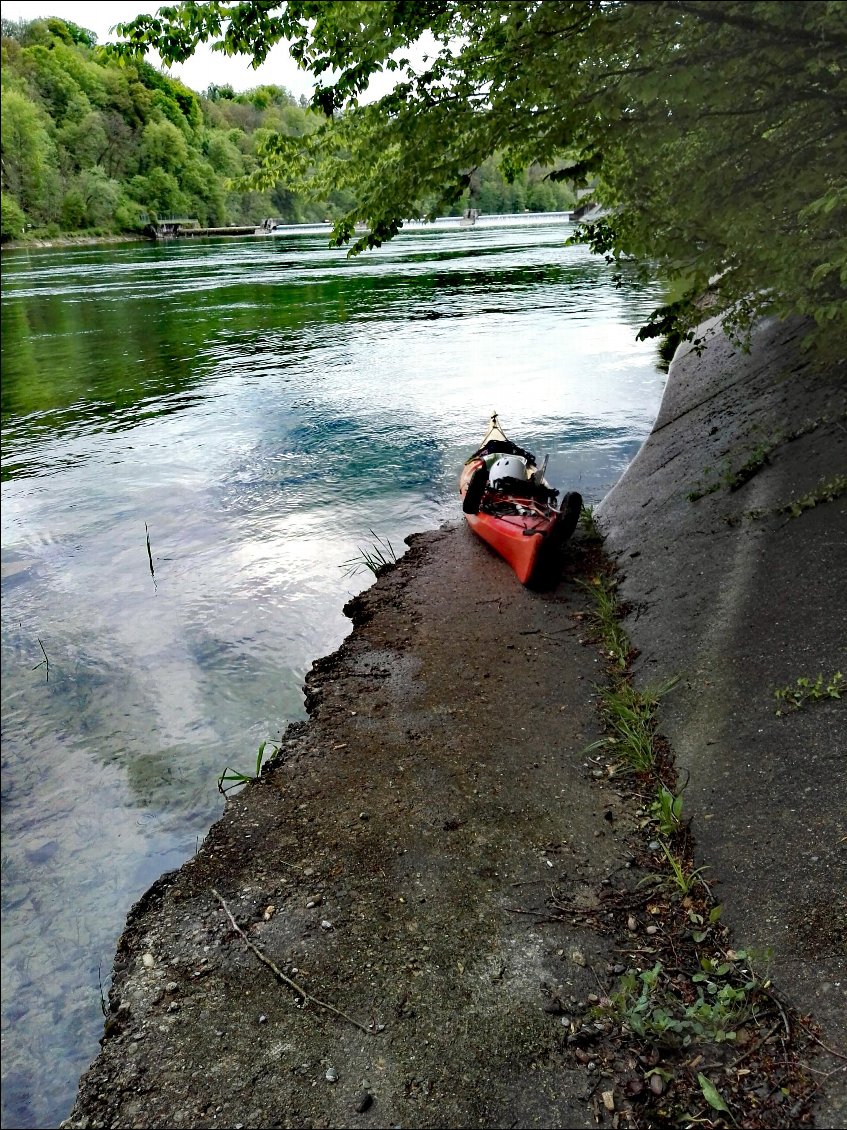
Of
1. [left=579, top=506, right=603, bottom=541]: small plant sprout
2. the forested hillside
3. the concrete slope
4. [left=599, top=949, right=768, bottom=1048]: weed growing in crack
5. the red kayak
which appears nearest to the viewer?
[left=599, top=949, right=768, bottom=1048]: weed growing in crack

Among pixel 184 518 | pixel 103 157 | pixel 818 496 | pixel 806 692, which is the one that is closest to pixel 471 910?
pixel 806 692

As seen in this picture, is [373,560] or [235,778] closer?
[235,778]

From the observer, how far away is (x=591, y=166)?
332 inches

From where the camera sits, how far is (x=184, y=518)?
1415cm

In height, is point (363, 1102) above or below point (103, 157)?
below

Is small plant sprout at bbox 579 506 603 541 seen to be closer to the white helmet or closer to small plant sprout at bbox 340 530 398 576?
the white helmet

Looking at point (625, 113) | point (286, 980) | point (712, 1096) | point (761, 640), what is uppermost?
point (625, 113)

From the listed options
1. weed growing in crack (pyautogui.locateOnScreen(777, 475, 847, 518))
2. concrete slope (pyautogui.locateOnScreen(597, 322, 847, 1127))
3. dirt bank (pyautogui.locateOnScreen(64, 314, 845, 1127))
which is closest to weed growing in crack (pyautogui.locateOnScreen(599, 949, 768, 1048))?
dirt bank (pyautogui.locateOnScreen(64, 314, 845, 1127))

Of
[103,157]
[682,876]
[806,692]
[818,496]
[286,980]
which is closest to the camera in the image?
[286,980]

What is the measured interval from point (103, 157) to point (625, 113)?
13419 cm

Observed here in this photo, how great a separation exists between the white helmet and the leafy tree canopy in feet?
16.6

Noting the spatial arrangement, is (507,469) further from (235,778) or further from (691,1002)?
(691,1002)

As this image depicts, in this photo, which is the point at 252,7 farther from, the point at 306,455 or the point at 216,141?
the point at 216,141

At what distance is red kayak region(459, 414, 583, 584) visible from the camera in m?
10.5
